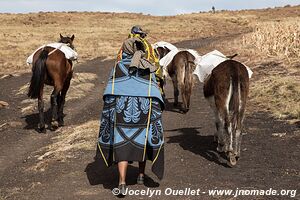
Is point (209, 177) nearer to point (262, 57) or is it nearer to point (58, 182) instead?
point (58, 182)

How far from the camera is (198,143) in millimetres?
9242

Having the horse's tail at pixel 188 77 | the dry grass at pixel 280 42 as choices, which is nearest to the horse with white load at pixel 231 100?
the horse's tail at pixel 188 77

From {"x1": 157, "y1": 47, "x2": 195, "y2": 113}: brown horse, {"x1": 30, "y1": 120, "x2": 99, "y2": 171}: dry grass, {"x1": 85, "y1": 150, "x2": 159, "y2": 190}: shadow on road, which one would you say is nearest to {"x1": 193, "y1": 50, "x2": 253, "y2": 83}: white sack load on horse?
{"x1": 85, "y1": 150, "x2": 159, "y2": 190}: shadow on road

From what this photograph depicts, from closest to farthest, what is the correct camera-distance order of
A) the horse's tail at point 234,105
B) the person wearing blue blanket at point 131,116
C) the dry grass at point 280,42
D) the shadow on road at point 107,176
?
the person wearing blue blanket at point 131,116, the shadow on road at point 107,176, the horse's tail at point 234,105, the dry grass at point 280,42

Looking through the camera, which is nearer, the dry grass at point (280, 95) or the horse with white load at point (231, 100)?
the horse with white load at point (231, 100)

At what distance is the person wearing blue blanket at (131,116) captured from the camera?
20.8 ft

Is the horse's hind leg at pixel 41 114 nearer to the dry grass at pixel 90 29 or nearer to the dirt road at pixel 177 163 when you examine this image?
the dirt road at pixel 177 163

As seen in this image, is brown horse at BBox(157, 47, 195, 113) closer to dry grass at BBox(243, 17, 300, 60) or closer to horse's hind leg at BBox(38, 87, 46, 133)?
horse's hind leg at BBox(38, 87, 46, 133)

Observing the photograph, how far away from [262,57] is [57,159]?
1406 centimetres

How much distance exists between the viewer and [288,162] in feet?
25.1

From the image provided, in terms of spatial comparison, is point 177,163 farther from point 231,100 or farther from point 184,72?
point 184,72

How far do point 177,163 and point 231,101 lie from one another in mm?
1502

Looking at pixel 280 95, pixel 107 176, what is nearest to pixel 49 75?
pixel 107 176

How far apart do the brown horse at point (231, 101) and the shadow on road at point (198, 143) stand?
1.66 feet
